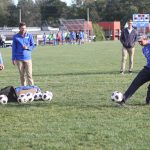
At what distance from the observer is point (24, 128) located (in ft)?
28.9

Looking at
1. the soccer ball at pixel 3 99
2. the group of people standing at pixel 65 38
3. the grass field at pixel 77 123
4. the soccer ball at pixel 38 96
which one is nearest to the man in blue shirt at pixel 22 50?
the grass field at pixel 77 123

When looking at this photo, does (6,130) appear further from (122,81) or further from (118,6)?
(118,6)

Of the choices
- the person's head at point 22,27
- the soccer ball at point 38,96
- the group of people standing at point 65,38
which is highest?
the person's head at point 22,27

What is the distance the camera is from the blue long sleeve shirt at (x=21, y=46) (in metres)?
13.6

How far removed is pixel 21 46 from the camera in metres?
13.6

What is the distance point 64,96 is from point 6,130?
438cm

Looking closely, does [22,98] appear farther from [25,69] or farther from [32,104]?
[25,69]

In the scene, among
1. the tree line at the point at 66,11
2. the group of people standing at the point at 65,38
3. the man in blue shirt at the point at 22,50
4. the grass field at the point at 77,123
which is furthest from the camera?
the tree line at the point at 66,11

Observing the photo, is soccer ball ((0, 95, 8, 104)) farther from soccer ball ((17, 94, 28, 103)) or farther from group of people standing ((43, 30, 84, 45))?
group of people standing ((43, 30, 84, 45))

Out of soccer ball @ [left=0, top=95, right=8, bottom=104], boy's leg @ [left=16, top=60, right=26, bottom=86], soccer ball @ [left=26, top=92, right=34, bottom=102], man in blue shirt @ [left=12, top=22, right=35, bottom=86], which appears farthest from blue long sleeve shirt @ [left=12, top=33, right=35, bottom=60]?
soccer ball @ [left=0, top=95, right=8, bottom=104]

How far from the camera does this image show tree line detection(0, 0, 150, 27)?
120250 millimetres

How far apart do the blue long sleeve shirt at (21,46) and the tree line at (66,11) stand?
104m

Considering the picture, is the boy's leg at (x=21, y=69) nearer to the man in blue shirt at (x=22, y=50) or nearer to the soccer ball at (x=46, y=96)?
the man in blue shirt at (x=22, y=50)

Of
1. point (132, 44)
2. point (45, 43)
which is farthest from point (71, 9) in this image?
point (132, 44)
